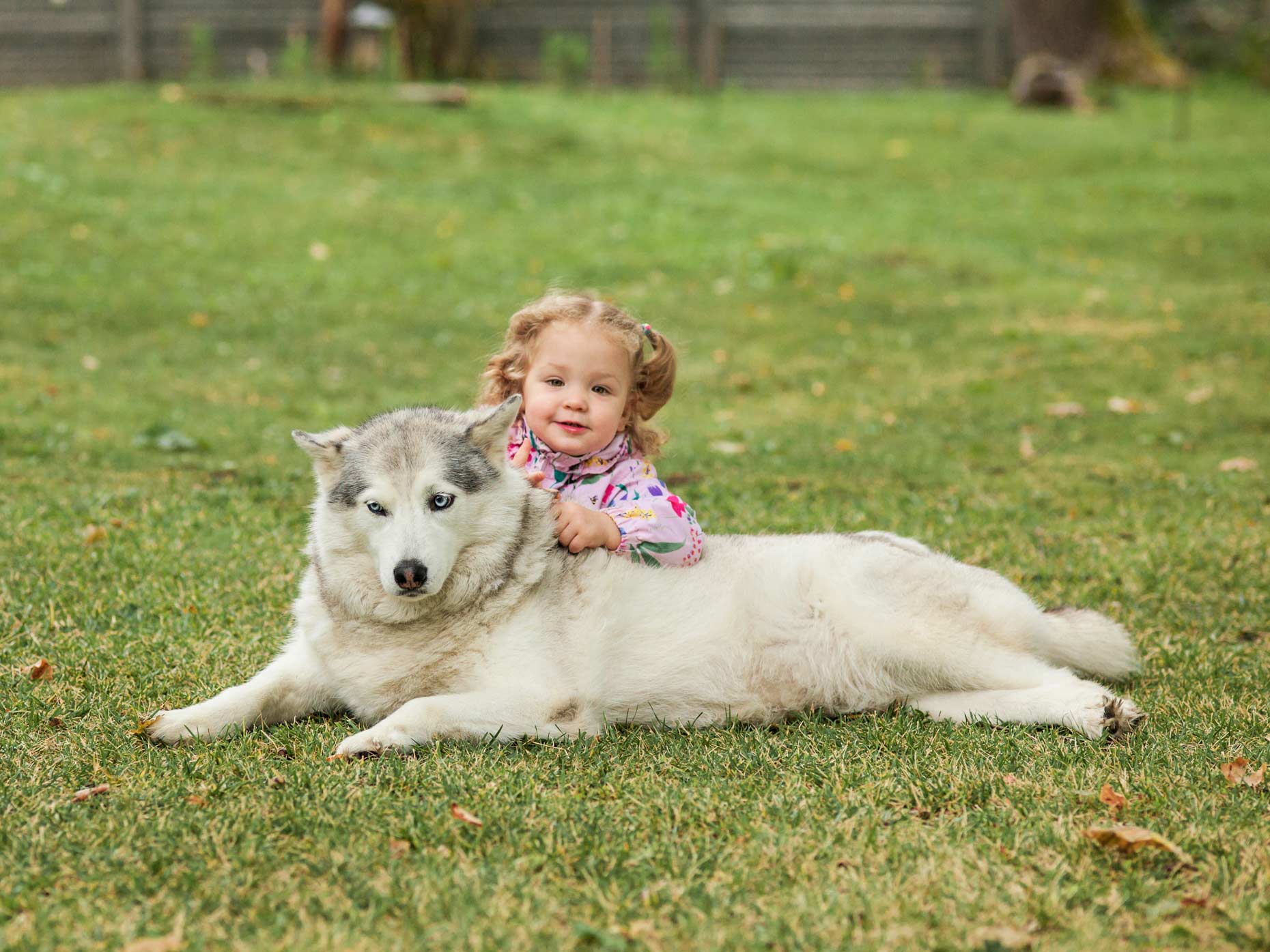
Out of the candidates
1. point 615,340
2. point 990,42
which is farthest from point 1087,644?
point 990,42

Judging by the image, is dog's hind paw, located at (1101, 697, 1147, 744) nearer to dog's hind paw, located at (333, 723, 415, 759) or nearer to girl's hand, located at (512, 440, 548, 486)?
girl's hand, located at (512, 440, 548, 486)

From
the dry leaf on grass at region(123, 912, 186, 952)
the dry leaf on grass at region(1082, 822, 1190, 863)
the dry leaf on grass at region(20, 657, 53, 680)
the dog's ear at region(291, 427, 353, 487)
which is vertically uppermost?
the dog's ear at region(291, 427, 353, 487)

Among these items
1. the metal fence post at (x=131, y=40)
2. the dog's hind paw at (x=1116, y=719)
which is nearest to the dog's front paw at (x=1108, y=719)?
the dog's hind paw at (x=1116, y=719)

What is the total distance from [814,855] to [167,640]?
2.81 m

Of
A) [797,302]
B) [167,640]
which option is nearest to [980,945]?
[167,640]

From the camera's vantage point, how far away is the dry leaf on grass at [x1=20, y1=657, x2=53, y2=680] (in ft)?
14.9

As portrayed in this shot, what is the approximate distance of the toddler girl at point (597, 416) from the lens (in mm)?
4441

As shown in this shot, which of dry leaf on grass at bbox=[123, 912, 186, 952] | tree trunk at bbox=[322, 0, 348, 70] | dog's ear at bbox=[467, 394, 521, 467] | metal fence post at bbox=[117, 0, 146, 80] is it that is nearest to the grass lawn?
dry leaf on grass at bbox=[123, 912, 186, 952]

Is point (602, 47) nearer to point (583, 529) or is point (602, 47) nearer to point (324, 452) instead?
point (583, 529)

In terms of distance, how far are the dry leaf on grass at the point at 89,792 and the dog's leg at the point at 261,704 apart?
14.0 inches

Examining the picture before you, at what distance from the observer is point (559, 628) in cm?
410

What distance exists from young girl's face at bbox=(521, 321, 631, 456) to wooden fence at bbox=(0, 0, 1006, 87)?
62.5ft

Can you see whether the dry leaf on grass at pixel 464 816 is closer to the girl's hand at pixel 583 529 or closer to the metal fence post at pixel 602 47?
the girl's hand at pixel 583 529

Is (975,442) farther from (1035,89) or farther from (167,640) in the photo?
(1035,89)
